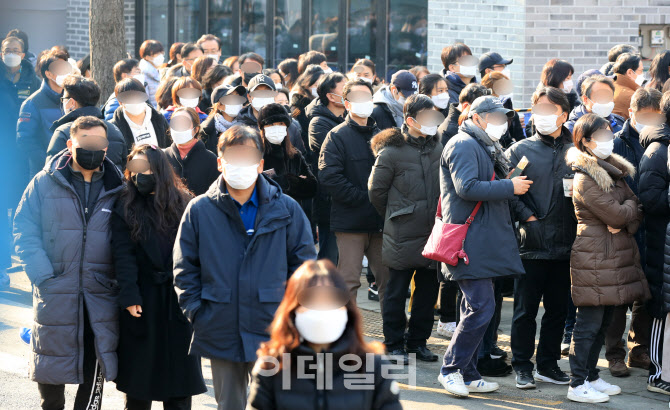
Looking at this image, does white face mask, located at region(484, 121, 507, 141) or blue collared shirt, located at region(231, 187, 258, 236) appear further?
white face mask, located at region(484, 121, 507, 141)

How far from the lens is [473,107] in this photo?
638cm

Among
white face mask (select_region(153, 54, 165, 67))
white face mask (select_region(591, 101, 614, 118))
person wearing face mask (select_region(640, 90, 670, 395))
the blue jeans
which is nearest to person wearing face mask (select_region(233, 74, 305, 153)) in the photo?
the blue jeans

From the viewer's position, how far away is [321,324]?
3.44 meters

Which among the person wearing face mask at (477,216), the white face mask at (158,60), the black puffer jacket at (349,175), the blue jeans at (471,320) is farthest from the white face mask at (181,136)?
the white face mask at (158,60)

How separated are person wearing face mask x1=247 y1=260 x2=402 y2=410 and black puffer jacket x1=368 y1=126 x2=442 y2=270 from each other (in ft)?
11.5

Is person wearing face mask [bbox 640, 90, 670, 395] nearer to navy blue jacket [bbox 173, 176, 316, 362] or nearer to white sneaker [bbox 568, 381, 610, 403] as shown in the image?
white sneaker [bbox 568, 381, 610, 403]

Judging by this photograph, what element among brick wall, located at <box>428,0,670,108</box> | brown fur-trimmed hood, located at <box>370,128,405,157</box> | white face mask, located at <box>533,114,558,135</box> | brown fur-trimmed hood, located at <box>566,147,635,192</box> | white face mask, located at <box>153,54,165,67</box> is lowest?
brown fur-trimmed hood, located at <box>566,147,635,192</box>

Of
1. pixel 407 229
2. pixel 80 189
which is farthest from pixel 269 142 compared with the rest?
pixel 80 189

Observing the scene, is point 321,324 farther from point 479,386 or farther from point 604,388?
point 604,388

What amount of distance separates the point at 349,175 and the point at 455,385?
2025mm

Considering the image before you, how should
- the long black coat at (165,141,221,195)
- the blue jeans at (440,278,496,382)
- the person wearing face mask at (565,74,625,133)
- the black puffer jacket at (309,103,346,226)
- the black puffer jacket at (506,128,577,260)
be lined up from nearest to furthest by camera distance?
1. the blue jeans at (440,278,496,382)
2. the black puffer jacket at (506,128,577,260)
3. the long black coat at (165,141,221,195)
4. the person wearing face mask at (565,74,625,133)
5. the black puffer jacket at (309,103,346,226)

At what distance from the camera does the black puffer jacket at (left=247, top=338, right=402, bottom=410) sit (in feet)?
11.3

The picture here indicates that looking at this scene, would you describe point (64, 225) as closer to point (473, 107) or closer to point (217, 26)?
point (473, 107)

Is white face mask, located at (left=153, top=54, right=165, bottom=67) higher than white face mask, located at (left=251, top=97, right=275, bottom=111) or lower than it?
higher
